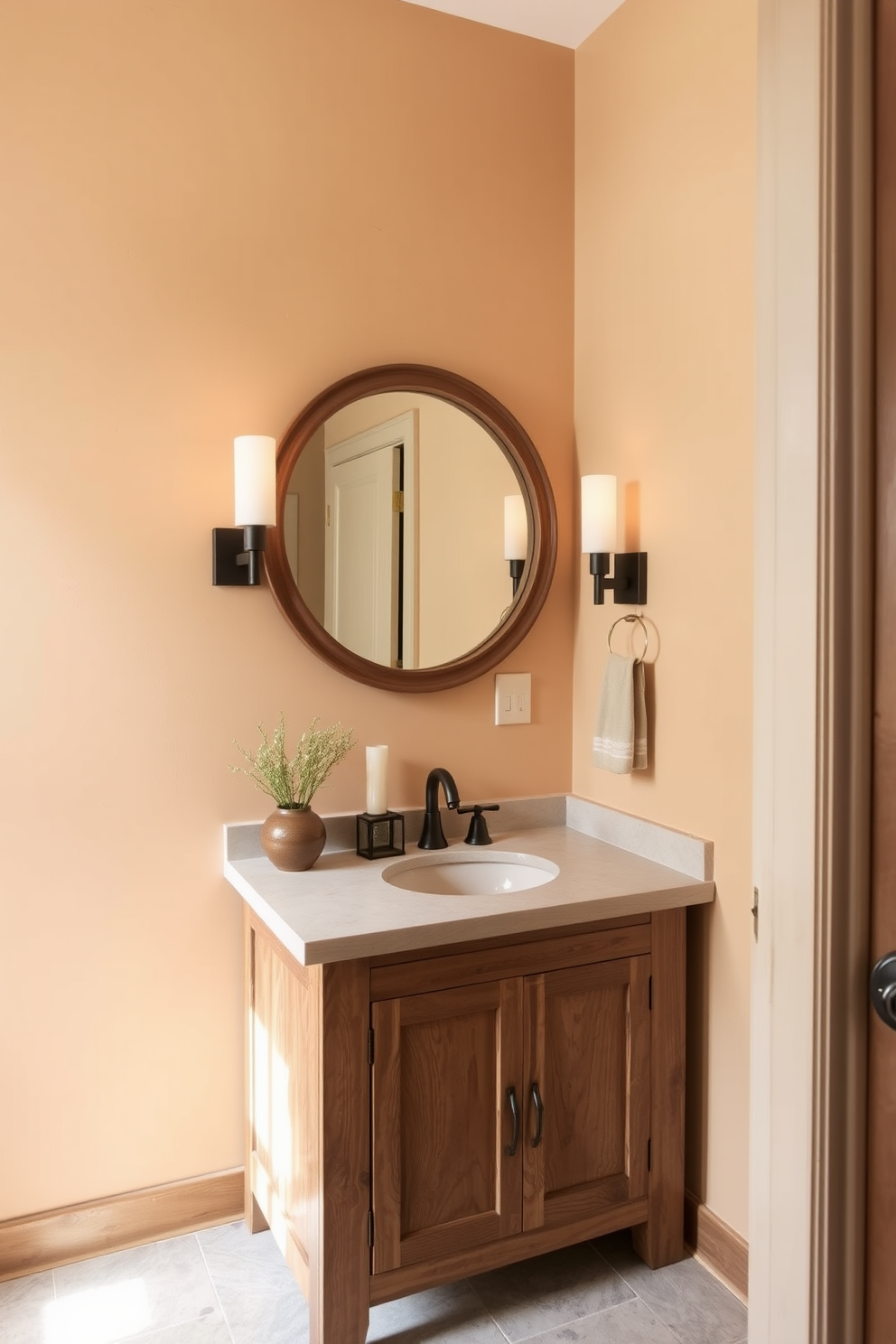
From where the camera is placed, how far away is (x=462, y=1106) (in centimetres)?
177

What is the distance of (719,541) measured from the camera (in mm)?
1918

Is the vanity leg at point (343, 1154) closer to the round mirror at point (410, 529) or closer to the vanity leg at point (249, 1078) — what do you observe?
the vanity leg at point (249, 1078)

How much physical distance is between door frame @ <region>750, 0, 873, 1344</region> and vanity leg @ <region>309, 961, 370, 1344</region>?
0.84 m

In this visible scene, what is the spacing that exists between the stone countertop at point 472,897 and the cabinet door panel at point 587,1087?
0.46 ft

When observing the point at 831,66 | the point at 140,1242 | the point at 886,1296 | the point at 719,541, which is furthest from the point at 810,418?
the point at 140,1242

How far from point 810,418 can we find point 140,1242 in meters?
2.02

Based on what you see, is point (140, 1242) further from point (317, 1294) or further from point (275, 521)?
point (275, 521)

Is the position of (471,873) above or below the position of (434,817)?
below

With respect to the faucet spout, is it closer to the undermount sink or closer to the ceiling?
the undermount sink

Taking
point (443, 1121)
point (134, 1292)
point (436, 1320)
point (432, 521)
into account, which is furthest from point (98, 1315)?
point (432, 521)

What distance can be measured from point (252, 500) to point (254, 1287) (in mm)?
1513

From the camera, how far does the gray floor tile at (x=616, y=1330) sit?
1.77 meters

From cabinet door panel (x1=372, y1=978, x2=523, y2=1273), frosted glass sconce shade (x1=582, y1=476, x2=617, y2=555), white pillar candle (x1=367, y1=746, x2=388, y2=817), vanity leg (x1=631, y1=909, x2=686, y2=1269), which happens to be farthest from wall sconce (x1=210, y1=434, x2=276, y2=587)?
vanity leg (x1=631, y1=909, x2=686, y2=1269)

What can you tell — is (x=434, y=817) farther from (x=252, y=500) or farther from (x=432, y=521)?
(x=252, y=500)
